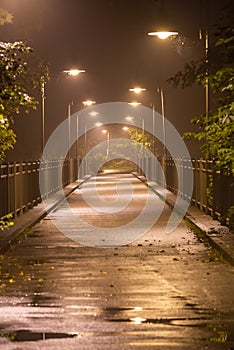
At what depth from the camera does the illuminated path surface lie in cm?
932

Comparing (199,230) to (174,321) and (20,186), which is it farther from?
(174,321)

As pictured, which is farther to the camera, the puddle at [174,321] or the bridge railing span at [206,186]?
the bridge railing span at [206,186]

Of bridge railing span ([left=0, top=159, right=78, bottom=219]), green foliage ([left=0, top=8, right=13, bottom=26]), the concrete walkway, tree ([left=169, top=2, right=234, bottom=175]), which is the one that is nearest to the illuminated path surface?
the concrete walkway

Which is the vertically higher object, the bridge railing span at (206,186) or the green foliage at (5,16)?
the green foliage at (5,16)

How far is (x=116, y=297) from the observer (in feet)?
40.2

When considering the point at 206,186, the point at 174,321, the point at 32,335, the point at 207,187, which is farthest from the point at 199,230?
the point at 32,335

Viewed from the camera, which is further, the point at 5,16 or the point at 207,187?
the point at 207,187

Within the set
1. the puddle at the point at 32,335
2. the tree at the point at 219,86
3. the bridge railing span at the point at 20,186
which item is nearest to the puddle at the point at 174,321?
the puddle at the point at 32,335

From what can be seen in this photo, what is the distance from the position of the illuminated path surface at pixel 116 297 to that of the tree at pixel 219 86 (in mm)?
1803

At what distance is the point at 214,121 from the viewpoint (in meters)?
17.6

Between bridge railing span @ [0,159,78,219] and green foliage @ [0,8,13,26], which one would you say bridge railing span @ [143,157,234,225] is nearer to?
bridge railing span @ [0,159,78,219]

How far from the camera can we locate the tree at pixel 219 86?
53.1ft

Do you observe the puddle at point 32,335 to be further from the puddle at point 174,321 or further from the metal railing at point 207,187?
the metal railing at point 207,187

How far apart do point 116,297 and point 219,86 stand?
243 inches
